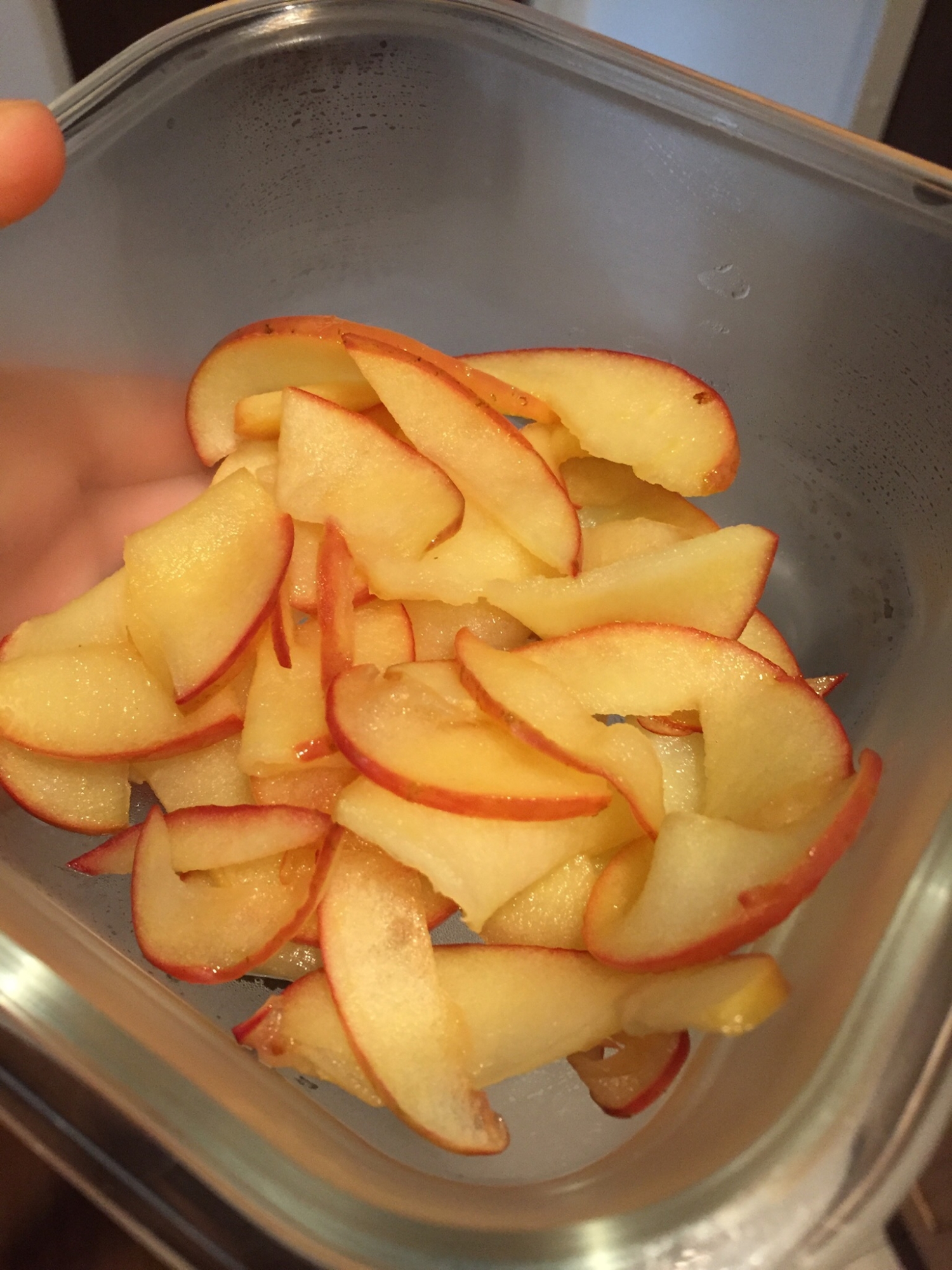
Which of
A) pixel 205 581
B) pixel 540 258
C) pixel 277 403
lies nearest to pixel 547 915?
pixel 205 581

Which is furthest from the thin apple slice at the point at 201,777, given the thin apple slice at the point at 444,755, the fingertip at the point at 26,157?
the fingertip at the point at 26,157

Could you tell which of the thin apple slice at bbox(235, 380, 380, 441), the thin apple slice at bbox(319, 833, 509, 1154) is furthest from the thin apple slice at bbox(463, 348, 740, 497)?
the thin apple slice at bbox(319, 833, 509, 1154)

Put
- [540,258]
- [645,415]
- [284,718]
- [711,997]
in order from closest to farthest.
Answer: [711,997], [284,718], [645,415], [540,258]

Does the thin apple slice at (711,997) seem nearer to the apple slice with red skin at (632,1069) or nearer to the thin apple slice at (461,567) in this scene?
the apple slice with red skin at (632,1069)

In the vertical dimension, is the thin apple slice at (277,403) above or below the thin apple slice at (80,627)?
above

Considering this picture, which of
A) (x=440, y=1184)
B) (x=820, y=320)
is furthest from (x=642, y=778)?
(x=820, y=320)

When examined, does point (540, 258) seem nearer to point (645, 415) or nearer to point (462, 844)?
point (645, 415)

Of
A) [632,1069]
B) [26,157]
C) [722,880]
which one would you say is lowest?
[632,1069]

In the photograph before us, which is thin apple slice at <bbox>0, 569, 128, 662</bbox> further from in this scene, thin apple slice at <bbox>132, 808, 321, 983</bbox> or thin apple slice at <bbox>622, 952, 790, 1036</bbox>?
thin apple slice at <bbox>622, 952, 790, 1036</bbox>

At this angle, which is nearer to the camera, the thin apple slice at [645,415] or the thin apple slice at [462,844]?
the thin apple slice at [462,844]
